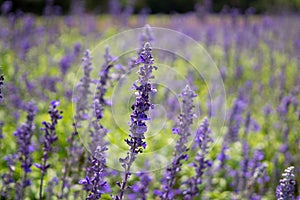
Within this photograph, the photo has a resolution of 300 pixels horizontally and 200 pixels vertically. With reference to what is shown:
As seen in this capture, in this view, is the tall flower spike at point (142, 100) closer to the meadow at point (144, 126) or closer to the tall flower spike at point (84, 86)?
the meadow at point (144, 126)

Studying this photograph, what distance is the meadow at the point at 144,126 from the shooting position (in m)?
3.09

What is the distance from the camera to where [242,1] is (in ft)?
103

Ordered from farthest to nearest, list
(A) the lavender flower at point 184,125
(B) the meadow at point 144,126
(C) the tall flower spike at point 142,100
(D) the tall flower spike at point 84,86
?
(D) the tall flower spike at point 84,86 < (B) the meadow at point 144,126 < (A) the lavender flower at point 184,125 < (C) the tall flower spike at point 142,100

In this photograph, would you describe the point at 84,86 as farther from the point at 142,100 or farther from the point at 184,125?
the point at 142,100

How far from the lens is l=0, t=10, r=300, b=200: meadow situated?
3.09 metres

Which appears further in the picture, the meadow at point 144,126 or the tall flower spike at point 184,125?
the meadow at point 144,126

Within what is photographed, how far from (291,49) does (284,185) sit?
10.0m

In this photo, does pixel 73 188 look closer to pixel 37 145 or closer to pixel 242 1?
pixel 37 145

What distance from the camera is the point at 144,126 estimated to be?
2.49 meters

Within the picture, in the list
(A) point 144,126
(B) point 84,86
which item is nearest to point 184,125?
(A) point 144,126

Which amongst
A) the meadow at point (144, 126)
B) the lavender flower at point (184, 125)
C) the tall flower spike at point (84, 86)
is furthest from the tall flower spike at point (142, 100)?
the tall flower spike at point (84, 86)

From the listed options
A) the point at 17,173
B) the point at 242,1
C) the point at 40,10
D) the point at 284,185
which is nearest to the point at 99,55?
the point at 17,173

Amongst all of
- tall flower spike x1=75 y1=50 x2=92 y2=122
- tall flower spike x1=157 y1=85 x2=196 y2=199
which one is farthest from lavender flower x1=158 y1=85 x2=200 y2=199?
tall flower spike x1=75 y1=50 x2=92 y2=122

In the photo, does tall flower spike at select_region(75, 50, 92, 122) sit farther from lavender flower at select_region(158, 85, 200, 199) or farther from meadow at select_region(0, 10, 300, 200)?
lavender flower at select_region(158, 85, 200, 199)
